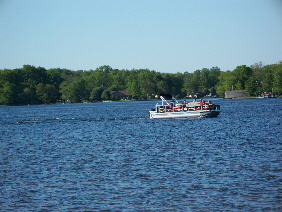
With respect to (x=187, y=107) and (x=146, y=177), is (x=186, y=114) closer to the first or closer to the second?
(x=187, y=107)

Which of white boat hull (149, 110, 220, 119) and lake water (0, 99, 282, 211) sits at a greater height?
white boat hull (149, 110, 220, 119)

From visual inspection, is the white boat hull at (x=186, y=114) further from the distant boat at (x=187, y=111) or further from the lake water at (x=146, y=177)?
the lake water at (x=146, y=177)

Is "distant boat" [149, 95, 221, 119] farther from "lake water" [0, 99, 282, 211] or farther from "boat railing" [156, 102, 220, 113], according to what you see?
"lake water" [0, 99, 282, 211]

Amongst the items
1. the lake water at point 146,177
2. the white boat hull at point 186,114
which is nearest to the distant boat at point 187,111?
the white boat hull at point 186,114

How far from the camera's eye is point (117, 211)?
1886cm

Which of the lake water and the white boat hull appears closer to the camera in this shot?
the lake water

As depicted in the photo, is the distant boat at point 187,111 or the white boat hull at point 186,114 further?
the distant boat at point 187,111

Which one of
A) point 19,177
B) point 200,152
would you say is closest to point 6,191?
point 19,177

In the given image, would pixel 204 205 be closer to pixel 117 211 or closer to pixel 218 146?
pixel 117 211

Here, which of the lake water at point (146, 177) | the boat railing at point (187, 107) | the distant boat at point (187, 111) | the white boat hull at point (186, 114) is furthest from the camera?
the boat railing at point (187, 107)

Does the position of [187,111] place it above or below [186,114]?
above

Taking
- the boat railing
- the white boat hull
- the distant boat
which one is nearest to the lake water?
the white boat hull

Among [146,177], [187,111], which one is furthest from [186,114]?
[146,177]

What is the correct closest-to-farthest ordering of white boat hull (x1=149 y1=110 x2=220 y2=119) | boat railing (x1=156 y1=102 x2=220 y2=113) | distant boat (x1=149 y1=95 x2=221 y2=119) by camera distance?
1. white boat hull (x1=149 y1=110 x2=220 y2=119)
2. distant boat (x1=149 y1=95 x2=221 y2=119)
3. boat railing (x1=156 y1=102 x2=220 y2=113)
